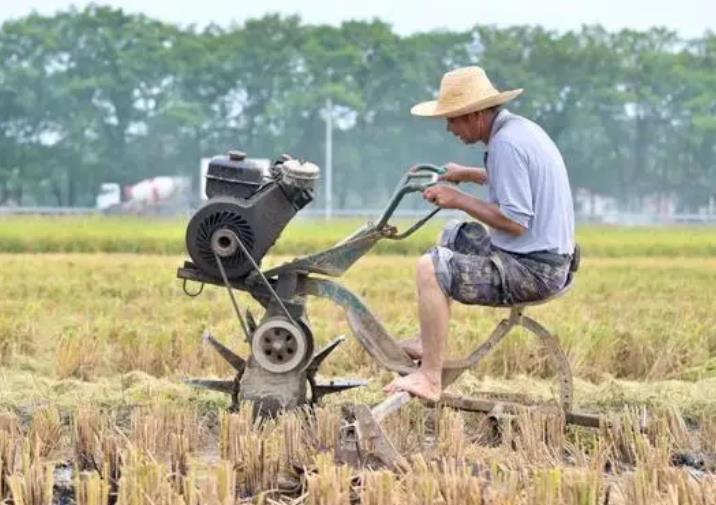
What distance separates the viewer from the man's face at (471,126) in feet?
16.0

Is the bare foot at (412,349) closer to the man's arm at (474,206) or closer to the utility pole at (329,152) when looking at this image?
the man's arm at (474,206)

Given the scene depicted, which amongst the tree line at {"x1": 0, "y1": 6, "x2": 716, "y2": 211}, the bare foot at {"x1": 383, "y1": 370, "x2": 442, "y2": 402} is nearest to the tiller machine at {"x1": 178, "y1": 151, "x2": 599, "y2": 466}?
the bare foot at {"x1": 383, "y1": 370, "x2": 442, "y2": 402}

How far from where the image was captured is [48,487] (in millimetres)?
3631

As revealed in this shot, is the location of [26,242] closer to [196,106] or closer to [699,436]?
[699,436]

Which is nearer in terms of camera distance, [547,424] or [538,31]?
[547,424]

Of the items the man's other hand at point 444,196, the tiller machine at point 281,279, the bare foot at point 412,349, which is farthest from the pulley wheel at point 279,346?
the man's other hand at point 444,196

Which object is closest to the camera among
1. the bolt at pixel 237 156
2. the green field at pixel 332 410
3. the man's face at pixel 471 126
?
the green field at pixel 332 410

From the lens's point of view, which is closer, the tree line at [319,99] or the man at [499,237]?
the man at [499,237]

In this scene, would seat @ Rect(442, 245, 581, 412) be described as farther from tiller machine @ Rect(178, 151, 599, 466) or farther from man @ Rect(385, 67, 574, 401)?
man @ Rect(385, 67, 574, 401)

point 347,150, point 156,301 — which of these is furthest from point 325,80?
point 156,301

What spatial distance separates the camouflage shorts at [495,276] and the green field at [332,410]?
46 cm

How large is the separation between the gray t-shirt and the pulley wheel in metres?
0.90

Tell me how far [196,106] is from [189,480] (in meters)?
47.4

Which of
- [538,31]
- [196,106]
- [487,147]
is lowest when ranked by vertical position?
[487,147]
